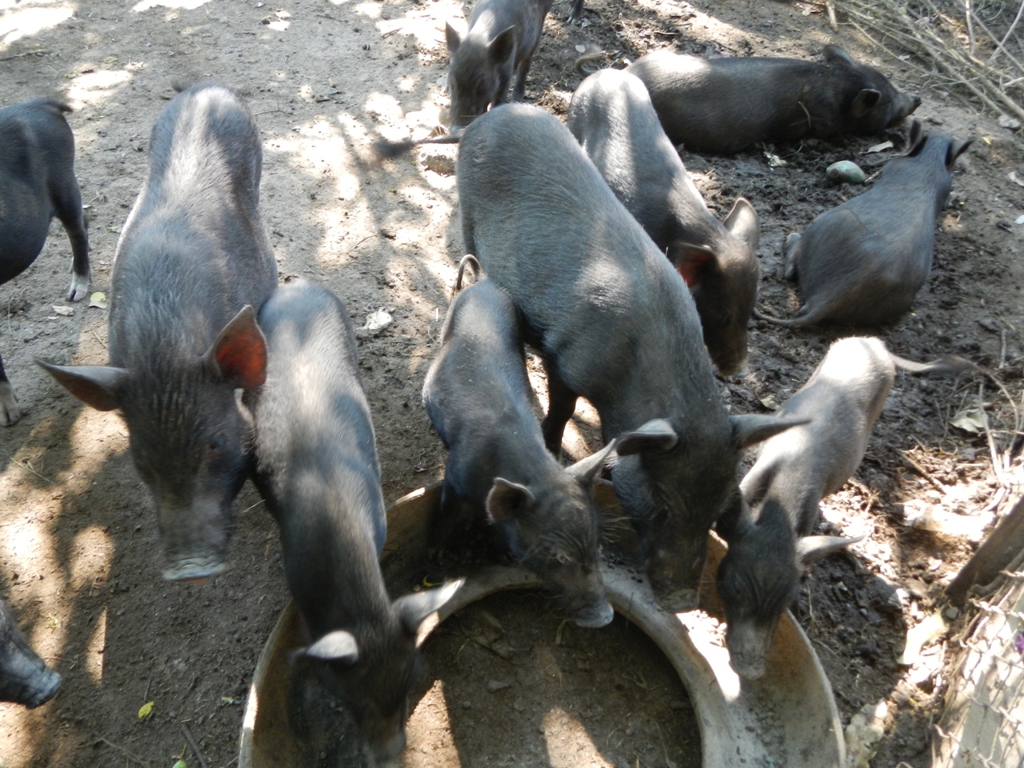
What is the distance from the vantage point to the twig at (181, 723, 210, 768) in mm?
3287

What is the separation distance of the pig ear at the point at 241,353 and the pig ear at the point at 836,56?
7081mm

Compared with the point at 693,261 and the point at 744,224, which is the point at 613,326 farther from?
the point at 744,224

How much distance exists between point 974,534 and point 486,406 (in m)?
2.83

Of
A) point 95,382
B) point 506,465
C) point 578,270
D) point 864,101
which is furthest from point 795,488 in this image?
point 864,101

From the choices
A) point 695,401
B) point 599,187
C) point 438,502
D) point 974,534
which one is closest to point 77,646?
point 438,502

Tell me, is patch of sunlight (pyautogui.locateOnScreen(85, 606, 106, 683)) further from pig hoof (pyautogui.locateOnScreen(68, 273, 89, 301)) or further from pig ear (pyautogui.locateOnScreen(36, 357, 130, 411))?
pig hoof (pyautogui.locateOnScreen(68, 273, 89, 301))

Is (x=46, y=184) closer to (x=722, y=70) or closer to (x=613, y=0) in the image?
(x=722, y=70)

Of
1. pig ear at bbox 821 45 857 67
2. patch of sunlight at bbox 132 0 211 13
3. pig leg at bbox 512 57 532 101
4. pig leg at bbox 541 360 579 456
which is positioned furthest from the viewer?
patch of sunlight at bbox 132 0 211 13

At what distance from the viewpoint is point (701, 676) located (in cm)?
362

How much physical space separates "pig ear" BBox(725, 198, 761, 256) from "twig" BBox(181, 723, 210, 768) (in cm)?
416

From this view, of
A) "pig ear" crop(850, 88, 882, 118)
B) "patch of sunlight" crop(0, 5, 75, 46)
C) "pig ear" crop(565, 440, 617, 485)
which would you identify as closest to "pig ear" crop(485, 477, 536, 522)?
"pig ear" crop(565, 440, 617, 485)

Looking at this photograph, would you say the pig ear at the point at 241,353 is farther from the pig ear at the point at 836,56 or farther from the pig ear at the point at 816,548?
the pig ear at the point at 836,56

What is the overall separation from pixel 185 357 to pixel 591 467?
1.77 metres

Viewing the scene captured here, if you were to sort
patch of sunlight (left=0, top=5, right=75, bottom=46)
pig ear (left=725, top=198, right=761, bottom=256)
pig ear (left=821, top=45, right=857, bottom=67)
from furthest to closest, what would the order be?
1. pig ear (left=821, top=45, right=857, bottom=67)
2. patch of sunlight (left=0, top=5, right=75, bottom=46)
3. pig ear (left=725, top=198, right=761, bottom=256)
